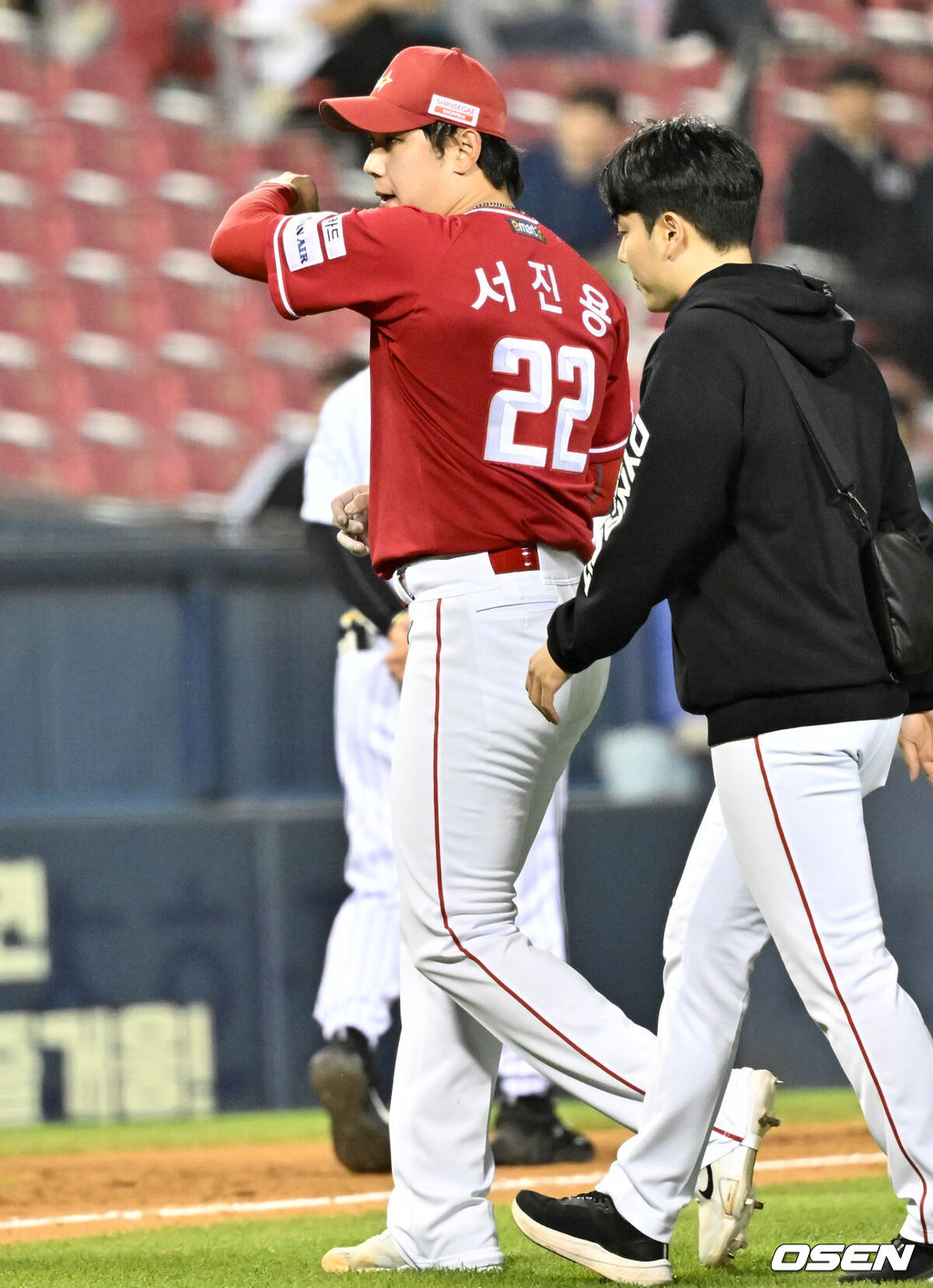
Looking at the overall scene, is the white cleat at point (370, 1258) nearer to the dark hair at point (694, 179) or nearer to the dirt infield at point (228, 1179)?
the dirt infield at point (228, 1179)

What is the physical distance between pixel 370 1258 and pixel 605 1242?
1.33 ft

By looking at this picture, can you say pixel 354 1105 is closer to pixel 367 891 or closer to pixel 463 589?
pixel 367 891

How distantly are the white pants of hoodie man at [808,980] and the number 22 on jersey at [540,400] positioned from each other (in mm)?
583

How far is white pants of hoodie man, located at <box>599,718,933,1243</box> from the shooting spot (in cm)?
250

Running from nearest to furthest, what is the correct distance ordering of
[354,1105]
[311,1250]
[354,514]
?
1. [354,514]
2. [311,1250]
3. [354,1105]

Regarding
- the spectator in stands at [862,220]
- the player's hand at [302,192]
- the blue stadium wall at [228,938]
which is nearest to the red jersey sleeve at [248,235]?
the player's hand at [302,192]

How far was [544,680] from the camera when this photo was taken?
106 inches

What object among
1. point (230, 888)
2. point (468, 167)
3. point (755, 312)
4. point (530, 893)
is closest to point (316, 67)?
point (230, 888)

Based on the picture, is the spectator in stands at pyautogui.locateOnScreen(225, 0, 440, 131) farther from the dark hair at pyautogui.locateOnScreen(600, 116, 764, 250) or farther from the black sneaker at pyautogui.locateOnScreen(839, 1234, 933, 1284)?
the black sneaker at pyautogui.locateOnScreen(839, 1234, 933, 1284)

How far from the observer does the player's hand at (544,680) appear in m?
2.68

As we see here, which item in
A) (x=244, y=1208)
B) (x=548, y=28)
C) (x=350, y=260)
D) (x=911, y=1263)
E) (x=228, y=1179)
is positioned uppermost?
(x=350, y=260)

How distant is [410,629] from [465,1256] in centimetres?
92

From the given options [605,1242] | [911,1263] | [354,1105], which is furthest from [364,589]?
[911,1263]

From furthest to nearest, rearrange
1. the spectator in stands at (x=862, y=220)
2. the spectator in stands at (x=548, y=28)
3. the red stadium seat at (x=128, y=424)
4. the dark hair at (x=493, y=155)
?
the spectator in stands at (x=548, y=28) < the spectator in stands at (x=862, y=220) < the red stadium seat at (x=128, y=424) < the dark hair at (x=493, y=155)
